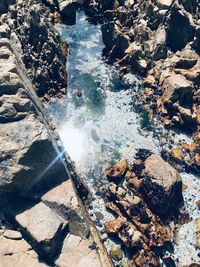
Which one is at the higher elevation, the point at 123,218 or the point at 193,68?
the point at 193,68

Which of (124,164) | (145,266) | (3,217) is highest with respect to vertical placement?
(3,217)

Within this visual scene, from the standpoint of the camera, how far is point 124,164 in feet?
134

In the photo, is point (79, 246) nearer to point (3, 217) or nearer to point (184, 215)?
point (3, 217)

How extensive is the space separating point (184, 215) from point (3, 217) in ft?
65.0

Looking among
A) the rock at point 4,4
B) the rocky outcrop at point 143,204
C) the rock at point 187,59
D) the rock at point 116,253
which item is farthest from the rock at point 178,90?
the rock at point 4,4

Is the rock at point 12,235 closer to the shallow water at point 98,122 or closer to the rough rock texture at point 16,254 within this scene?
the rough rock texture at point 16,254

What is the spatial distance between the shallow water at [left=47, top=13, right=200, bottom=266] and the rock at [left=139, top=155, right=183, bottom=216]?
88.0 inches

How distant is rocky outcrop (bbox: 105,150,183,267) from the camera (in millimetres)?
35156

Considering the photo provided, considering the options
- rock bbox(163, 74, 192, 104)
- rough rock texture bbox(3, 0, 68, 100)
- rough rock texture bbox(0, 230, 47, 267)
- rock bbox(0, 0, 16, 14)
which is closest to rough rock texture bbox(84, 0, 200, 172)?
rock bbox(163, 74, 192, 104)

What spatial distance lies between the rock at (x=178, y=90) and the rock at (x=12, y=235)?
87.9ft

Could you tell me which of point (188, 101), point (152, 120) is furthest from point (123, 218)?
point (188, 101)

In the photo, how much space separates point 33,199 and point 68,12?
124 ft

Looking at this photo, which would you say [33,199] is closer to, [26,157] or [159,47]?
[26,157]

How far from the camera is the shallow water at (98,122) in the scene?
3969 centimetres
